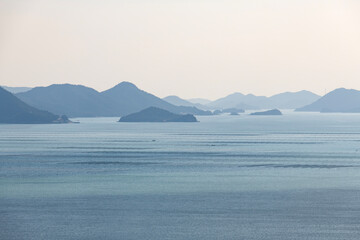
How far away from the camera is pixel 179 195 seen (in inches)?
2395

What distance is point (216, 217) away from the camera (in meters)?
50.3

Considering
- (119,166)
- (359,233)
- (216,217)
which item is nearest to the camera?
(359,233)

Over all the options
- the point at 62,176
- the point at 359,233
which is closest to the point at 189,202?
the point at 359,233

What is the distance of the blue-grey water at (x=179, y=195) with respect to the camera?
46.5 metres

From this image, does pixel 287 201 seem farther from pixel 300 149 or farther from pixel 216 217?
pixel 300 149

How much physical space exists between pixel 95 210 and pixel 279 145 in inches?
3133

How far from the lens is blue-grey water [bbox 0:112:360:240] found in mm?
46500

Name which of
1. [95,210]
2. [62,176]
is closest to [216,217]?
[95,210]

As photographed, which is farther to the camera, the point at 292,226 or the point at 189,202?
the point at 189,202

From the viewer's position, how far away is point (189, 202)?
56938 millimetres

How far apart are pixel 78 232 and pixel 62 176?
29.5m

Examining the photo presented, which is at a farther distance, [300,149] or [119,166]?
[300,149]

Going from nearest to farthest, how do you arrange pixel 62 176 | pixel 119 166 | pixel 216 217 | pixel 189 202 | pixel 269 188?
pixel 216 217 < pixel 189 202 < pixel 269 188 < pixel 62 176 < pixel 119 166

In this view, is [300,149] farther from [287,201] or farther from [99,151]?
[287,201]
